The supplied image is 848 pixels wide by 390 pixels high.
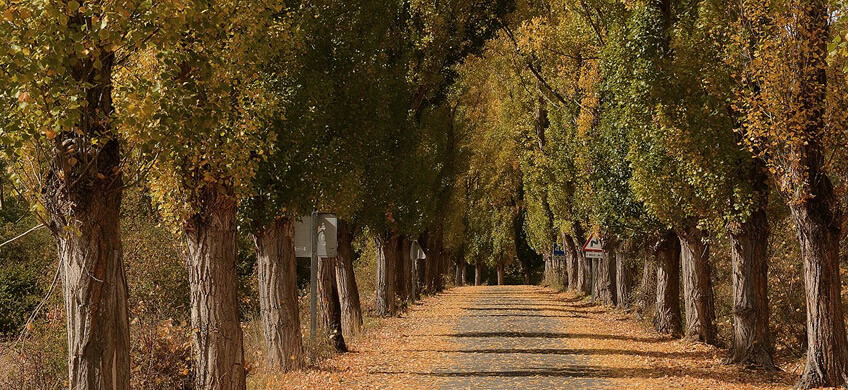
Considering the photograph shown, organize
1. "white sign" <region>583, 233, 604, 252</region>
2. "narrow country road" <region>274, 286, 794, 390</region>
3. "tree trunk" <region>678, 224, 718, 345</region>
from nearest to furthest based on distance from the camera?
"narrow country road" <region>274, 286, 794, 390</region> → "tree trunk" <region>678, 224, 718, 345</region> → "white sign" <region>583, 233, 604, 252</region>

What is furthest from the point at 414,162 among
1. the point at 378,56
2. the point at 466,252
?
the point at 466,252

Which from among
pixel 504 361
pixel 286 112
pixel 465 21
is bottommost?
pixel 504 361

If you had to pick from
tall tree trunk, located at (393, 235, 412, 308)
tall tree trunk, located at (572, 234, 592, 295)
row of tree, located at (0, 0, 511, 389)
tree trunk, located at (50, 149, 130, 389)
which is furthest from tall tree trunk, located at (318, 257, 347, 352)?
tall tree trunk, located at (572, 234, 592, 295)

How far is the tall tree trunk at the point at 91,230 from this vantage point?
8273 millimetres

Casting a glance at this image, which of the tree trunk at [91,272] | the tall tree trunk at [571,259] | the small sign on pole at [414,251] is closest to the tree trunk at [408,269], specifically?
the small sign on pole at [414,251]

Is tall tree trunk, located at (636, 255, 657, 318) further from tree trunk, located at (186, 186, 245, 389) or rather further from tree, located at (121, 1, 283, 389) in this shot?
tree trunk, located at (186, 186, 245, 389)

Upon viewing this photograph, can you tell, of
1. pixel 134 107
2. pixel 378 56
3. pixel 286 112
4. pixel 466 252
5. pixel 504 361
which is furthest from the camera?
pixel 466 252

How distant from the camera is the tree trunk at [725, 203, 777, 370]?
16.8 metres

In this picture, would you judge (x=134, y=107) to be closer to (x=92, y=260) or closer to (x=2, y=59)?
(x=2, y=59)

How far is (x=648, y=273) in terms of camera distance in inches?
1109

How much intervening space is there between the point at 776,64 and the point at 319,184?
745cm

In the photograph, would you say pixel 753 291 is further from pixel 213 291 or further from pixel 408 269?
pixel 408 269

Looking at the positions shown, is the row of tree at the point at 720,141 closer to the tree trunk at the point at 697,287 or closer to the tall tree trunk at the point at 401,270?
the tree trunk at the point at 697,287

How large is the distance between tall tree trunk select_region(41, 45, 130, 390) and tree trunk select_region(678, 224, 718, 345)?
14.2 m
